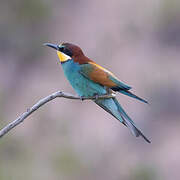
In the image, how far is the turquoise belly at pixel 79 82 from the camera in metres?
2.44

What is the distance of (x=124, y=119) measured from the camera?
2.40 metres

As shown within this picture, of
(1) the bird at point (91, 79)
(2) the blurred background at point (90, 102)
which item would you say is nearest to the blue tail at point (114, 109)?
(1) the bird at point (91, 79)

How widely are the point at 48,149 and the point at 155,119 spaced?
1.07 metres

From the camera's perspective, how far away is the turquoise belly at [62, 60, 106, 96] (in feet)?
7.99

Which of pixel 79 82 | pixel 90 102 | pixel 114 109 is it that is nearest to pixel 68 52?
pixel 79 82

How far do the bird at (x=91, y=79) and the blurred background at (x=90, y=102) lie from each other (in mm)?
2060

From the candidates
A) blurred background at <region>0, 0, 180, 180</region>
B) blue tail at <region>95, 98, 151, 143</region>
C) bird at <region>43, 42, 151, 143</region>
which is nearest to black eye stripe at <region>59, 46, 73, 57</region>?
bird at <region>43, 42, 151, 143</region>

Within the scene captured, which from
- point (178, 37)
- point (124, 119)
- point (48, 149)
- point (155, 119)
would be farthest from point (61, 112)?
point (124, 119)

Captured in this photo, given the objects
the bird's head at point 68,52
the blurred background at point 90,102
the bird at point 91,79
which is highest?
the bird's head at point 68,52

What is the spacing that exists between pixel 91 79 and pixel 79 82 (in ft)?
0.20

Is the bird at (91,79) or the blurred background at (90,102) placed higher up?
the bird at (91,79)

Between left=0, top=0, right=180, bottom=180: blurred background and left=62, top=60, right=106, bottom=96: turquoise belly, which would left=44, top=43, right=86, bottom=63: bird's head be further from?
left=0, top=0, right=180, bottom=180: blurred background

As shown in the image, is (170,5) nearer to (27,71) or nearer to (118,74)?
(118,74)

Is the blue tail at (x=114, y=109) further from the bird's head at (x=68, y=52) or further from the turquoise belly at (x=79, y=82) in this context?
the bird's head at (x=68, y=52)
